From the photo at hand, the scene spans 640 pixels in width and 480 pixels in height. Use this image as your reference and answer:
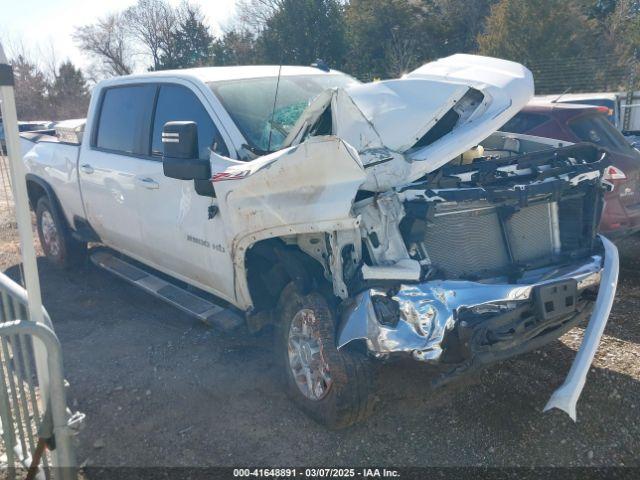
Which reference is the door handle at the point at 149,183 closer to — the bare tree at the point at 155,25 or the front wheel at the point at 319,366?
the front wheel at the point at 319,366

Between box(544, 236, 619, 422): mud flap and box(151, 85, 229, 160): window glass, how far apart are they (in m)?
2.42

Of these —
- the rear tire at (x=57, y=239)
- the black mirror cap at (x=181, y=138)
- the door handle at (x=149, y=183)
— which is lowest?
the rear tire at (x=57, y=239)

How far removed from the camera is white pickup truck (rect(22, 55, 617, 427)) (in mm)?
3166

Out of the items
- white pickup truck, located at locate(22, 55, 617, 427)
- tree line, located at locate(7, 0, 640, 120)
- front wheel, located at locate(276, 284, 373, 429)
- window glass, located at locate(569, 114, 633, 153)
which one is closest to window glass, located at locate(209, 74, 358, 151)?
white pickup truck, located at locate(22, 55, 617, 427)

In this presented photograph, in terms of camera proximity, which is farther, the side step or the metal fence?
the side step

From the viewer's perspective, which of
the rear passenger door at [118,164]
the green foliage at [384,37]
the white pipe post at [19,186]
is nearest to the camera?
the white pipe post at [19,186]

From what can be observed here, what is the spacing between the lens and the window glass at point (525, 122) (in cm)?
693

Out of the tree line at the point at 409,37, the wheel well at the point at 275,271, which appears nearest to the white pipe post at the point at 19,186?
the wheel well at the point at 275,271

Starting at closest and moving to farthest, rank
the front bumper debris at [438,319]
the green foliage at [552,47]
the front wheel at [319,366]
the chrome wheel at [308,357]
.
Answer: the front bumper debris at [438,319] → the front wheel at [319,366] → the chrome wheel at [308,357] → the green foliage at [552,47]

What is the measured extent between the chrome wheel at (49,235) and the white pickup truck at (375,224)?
2509 millimetres

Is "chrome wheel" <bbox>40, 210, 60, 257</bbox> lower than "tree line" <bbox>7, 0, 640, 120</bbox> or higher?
lower

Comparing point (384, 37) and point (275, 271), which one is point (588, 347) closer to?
point (275, 271)

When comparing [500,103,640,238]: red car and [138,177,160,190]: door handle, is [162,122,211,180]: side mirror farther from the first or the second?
[500,103,640,238]: red car

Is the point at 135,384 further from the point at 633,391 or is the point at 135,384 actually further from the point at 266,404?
the point at 633,391
